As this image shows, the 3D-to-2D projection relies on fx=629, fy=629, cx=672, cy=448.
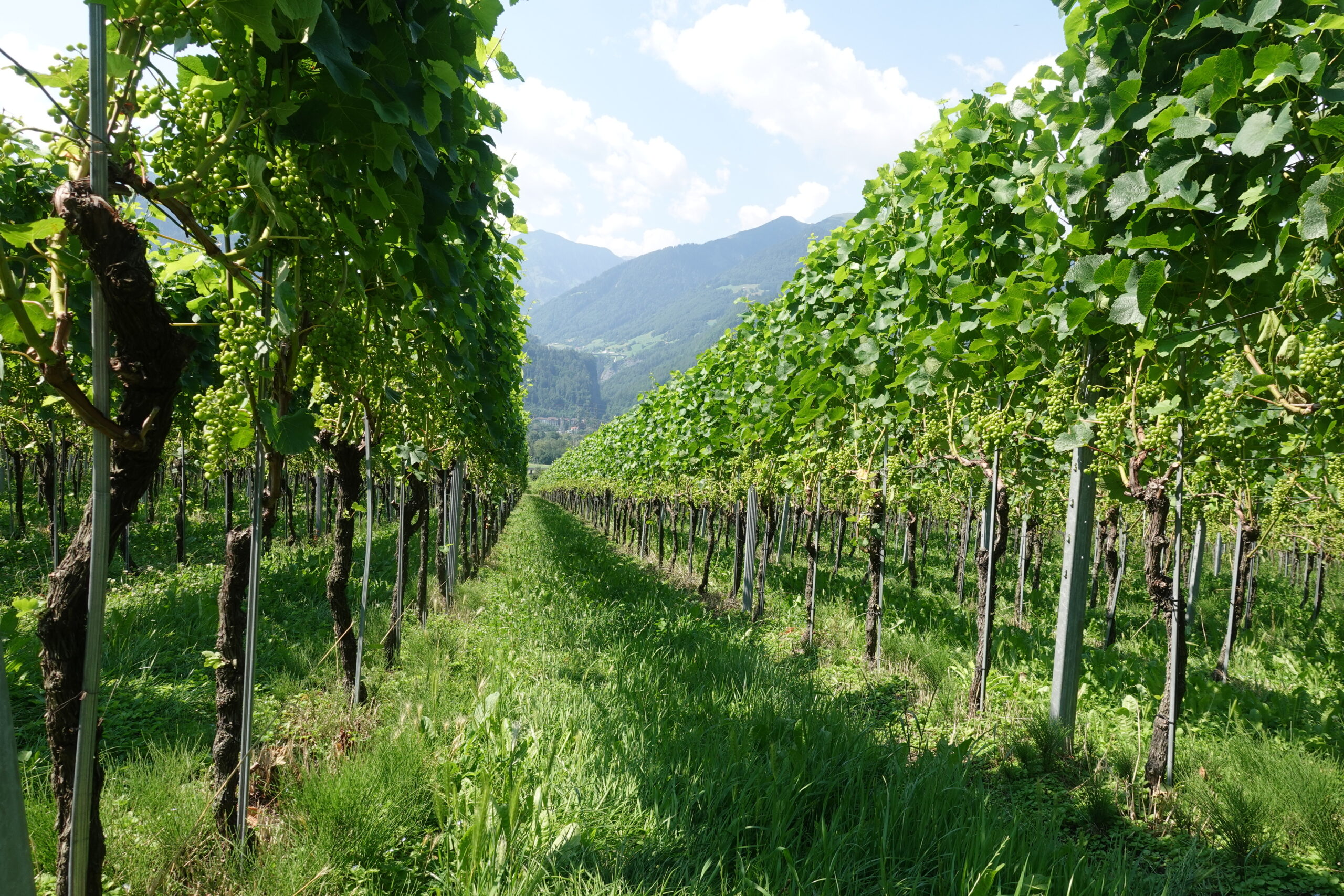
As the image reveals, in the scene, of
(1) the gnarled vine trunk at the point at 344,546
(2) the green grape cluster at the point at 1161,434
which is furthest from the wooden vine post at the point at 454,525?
(2) the green grape cluster at the point at 1161,434

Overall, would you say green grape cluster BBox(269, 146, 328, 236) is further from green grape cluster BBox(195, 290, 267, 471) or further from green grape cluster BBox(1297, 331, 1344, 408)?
green grape cluster BBox(1297, 331, 1344, 408)

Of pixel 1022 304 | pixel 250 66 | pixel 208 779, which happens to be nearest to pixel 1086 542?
pixel 1022 304

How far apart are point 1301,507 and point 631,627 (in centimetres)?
1151

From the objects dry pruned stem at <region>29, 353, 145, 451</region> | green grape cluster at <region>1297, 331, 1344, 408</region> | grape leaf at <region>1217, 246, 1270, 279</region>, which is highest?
grape leaf at <region>1217, 246, 1270, 279</region>

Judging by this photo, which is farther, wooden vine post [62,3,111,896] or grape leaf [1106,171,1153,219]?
grape leaf [1106,171,1153,219]

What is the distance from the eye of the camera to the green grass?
249 cm

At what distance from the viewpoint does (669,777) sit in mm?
3066

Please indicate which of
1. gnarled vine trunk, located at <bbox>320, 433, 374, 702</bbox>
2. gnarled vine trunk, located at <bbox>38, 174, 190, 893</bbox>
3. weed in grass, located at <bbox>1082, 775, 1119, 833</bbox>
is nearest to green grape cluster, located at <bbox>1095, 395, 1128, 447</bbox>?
weed in grass, located at <bbox>1082, 775, 1119, 833</bbox>

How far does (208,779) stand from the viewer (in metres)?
2.97

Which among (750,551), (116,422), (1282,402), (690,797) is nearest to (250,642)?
(116,422)

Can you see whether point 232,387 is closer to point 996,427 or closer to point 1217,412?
point 1217,412

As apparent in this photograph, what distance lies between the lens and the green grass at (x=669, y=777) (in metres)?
2.49

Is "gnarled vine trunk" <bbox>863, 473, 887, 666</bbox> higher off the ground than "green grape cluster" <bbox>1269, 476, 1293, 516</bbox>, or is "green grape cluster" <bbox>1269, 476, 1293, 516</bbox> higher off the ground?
"green grape cluster" <bbox>1269, 476, 1293, 516</bbox>

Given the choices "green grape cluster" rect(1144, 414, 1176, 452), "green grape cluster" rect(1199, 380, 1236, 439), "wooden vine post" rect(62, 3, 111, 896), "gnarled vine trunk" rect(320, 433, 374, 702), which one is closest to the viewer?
"wooden vine post" rect(62, 3, 111, 896)
